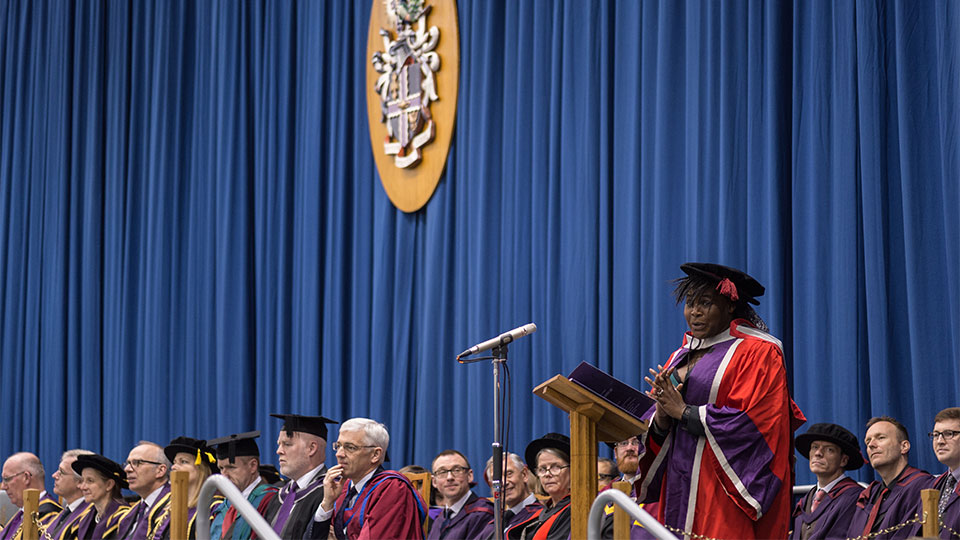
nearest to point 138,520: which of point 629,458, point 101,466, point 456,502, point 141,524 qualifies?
point 141,524

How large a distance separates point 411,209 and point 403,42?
136 centimetres

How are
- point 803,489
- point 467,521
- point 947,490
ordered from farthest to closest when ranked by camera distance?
point 467,521
point 803,489
point 947,490

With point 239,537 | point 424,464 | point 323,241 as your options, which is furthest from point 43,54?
point 239,537

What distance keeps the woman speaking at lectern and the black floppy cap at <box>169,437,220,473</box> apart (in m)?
3.46

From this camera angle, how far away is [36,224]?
42.8 ft

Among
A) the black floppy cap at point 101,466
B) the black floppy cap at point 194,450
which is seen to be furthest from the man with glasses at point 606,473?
the black floppy cap at point 101,466

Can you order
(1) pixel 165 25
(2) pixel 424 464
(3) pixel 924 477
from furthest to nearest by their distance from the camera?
(1) pixel 165 25, (2) pixel 424 464, (3) pixel 924 477

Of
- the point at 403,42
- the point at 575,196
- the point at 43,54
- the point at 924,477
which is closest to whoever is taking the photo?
the point at 924,477

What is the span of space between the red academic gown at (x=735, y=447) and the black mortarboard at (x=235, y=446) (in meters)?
3.51

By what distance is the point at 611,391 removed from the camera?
4609 millimetres

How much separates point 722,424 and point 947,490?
1.81m

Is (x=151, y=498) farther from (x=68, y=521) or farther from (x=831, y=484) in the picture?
(x=831, y=484)

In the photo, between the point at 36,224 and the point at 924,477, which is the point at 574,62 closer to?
the point at 924,477

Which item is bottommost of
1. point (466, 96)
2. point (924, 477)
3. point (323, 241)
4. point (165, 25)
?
point (924, 477)
